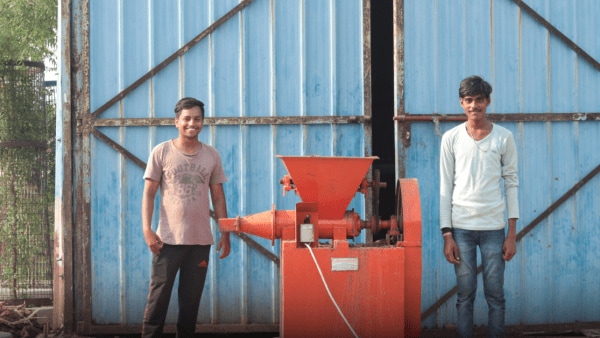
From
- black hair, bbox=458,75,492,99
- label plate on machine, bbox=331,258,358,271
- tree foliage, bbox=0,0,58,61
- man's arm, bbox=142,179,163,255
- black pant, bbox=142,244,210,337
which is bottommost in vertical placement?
black pant, bbox=142,244,210,337

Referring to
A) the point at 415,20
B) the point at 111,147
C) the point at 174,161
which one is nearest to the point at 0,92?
the point at 111,147

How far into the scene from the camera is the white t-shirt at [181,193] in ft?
17.4

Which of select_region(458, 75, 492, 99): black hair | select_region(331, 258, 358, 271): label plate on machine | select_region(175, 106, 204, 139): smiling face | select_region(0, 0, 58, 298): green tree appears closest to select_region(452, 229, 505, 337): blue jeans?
select_region(331, 258, 358, 271): label plate on machine

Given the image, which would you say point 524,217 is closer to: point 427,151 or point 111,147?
point 427,151

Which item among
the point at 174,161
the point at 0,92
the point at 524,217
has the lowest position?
the point at 524,217

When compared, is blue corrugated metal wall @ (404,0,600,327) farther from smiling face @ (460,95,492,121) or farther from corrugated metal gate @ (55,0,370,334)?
smiling face @ (460,95,492,121)

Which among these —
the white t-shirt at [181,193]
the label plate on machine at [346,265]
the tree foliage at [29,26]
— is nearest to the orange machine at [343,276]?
the label plate on machine at [346,265]

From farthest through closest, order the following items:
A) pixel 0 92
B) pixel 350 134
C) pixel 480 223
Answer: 1. pixel 0 92
2. pixel 350 134
3. pixel 480 223

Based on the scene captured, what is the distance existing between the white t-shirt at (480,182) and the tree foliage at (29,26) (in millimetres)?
6751

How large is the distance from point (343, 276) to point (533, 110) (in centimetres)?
311

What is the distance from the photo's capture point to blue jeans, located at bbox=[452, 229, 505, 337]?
199 inches

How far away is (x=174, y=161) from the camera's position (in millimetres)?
5336

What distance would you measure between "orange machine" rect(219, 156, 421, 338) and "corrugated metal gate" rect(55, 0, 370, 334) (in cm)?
196

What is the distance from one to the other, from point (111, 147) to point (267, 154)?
1460mm
